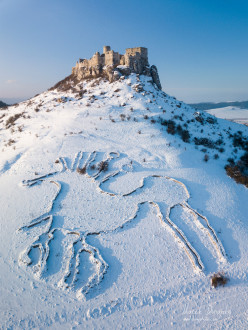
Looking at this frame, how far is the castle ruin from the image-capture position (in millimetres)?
22094

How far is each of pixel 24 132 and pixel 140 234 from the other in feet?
47.2

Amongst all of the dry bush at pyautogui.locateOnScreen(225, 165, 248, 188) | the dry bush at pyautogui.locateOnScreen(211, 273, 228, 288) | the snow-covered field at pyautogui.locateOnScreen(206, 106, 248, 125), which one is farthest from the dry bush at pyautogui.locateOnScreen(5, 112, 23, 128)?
the snow-covered field at pyautogui.locateOnScreen(206, 106, 248, 125)

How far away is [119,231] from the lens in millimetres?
8102

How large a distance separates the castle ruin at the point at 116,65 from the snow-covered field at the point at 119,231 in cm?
994

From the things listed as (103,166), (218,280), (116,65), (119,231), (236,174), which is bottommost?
(218,280)

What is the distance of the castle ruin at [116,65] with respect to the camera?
22.1 m

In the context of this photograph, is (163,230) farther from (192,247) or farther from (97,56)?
(97,56)

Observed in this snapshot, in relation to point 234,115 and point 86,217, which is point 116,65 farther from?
point 234,115

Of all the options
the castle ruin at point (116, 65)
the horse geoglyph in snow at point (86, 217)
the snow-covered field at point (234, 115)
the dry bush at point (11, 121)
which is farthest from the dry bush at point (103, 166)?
the snow-covered field at point (234, 115)

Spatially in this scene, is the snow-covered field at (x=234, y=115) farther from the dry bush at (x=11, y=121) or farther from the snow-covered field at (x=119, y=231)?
the dry bush at (x=11, y=121)

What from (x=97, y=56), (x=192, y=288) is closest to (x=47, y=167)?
(x=192, y=288)

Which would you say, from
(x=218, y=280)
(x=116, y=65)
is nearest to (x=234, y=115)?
(x=116, y=65)

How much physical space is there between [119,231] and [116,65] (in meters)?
21.0

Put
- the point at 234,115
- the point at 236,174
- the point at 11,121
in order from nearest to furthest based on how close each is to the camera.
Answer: the point at 236,174 < the point at 11,121 < the point at 234,115
